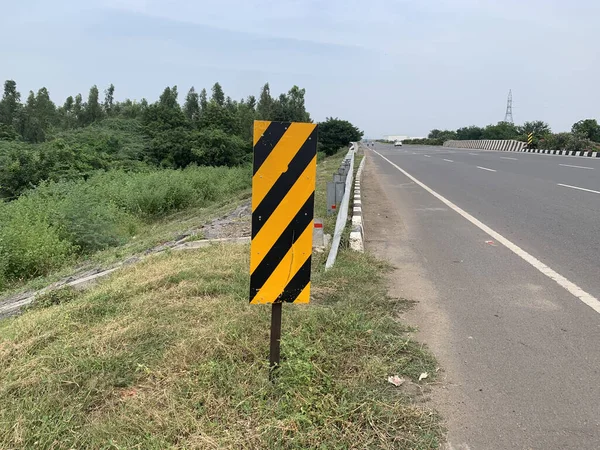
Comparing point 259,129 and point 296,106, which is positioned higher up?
point 296,106

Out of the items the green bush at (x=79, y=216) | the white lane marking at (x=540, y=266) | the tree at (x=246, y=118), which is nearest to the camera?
the white lane marking at (x=540, y=266)

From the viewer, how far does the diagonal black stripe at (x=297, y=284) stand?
8.35 feet

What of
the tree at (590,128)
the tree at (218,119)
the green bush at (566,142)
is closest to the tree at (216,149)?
the tree at (218,119)

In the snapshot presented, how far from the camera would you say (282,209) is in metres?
2.49

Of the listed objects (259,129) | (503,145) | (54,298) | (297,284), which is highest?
(503,145)

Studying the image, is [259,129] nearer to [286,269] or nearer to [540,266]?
[286,269]

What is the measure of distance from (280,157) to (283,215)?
1.06 feet

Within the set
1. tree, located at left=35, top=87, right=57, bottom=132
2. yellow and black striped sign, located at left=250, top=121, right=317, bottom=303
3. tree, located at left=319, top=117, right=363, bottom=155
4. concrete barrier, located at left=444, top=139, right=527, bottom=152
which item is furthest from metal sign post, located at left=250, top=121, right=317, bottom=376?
tree, located at left=35, top=87, right=57, bottom=132

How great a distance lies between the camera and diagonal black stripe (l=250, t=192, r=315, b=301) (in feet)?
8.21

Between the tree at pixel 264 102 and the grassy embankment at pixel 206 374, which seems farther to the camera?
the tree at pixel 264 102

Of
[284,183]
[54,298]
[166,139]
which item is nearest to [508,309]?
[284,183]

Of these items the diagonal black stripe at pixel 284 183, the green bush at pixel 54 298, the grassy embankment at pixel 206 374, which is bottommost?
the green bush at pixel 54 298

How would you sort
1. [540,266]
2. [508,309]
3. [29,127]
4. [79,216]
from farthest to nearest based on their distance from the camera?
1. [29,127]
2. [79,216]
3. [540,266]
4. [508,309]

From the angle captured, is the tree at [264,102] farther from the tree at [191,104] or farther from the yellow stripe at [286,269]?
the yellow stripe at [286,269]
